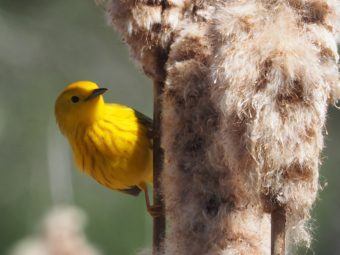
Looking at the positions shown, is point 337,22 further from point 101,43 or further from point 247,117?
point 101,43

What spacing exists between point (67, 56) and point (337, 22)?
715 centimetres

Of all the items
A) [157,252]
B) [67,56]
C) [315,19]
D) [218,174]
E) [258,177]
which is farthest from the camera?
[67,56]

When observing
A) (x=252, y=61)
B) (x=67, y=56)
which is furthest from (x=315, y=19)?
(x=67, y=56)

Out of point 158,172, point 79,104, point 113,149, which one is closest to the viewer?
point 158,172

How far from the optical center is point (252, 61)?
2174 mm

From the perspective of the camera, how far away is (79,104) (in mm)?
4680

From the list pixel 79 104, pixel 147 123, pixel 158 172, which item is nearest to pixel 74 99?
pixel 79 104

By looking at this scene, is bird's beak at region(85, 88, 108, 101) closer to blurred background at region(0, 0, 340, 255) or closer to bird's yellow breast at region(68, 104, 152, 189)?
bird's yellow breast at region(68, 104, 152, 189)

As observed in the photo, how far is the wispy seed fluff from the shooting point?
85.1 inches

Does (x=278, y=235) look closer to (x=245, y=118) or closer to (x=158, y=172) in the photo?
(x=245, y=118)

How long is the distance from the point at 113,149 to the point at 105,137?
9cm

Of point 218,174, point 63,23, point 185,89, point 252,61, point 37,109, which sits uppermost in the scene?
point 252,61

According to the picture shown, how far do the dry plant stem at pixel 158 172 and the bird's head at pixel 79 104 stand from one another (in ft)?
5.57

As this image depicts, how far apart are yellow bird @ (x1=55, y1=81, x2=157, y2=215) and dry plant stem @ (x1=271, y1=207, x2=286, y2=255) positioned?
2.40 meters
